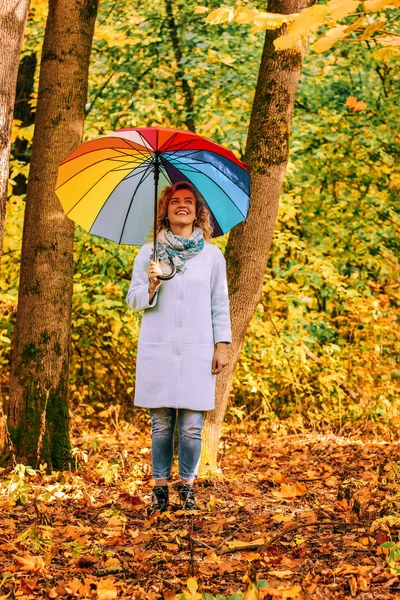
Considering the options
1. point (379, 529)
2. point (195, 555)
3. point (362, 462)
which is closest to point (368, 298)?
point (362, 462)

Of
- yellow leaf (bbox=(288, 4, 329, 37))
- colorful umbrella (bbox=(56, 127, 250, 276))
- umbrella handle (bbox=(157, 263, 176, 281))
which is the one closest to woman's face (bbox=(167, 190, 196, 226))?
colorful umbrella (bbox=(56, 127, 250, 276))

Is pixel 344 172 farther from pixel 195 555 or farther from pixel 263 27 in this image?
pixel 195 555

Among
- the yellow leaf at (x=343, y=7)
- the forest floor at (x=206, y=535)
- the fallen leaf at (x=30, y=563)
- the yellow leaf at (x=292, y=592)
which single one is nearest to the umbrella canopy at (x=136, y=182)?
the yellow leaf at (x=343, y=7)

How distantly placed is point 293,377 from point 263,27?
532 centimetres

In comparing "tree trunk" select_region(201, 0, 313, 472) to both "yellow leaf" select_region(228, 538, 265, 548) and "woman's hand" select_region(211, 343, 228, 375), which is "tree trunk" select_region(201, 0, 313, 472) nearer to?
"woman's hand" select_region(211, 343, 228, 375)

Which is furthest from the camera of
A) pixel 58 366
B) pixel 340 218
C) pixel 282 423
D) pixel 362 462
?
pixel 340 218

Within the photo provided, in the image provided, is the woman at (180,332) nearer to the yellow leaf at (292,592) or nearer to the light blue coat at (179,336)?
the light blue coat at (179,336)

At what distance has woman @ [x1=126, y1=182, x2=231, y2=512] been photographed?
388 centimetres

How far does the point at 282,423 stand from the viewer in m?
7.87

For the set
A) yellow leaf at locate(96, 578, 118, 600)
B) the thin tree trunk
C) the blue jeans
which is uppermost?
the thin tree trunk

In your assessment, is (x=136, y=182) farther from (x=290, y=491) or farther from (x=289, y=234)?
(x=289, y=234)

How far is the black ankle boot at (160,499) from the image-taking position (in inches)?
158

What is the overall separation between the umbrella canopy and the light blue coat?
0.38 metres

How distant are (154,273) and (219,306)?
1.51 feet
